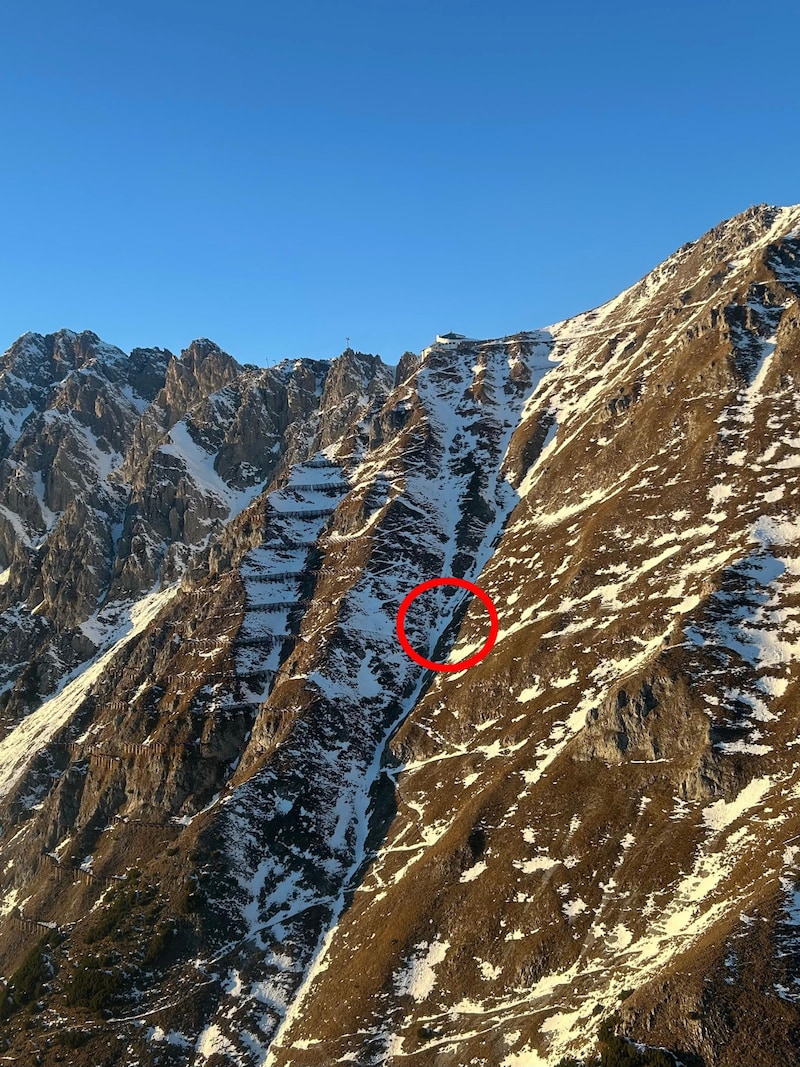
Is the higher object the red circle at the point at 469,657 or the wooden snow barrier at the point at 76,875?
the red circle at the point at 469,657

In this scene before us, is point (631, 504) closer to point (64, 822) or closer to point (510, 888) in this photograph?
point (510, 888)

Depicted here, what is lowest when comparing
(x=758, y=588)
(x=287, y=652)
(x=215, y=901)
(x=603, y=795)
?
(x=215, y=901)

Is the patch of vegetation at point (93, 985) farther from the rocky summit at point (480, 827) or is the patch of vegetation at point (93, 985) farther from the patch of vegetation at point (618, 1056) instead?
the patch of vegetation at point (618, 1056)

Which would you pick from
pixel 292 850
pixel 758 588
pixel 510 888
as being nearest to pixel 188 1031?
pixel 292 850

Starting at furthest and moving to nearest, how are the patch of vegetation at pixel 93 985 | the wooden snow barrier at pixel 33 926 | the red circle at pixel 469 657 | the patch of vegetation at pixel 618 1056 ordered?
1. the red circle at pixel 469 657
2. the wooden snow barrier at pixel 33 926
3. the patch of vegetation at pixel 93 985
4. the patch of vegetation at pixel 618 1056

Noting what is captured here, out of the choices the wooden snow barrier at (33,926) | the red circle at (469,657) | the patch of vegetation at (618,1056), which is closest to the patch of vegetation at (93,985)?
the wooden snow barrier at (33,926)

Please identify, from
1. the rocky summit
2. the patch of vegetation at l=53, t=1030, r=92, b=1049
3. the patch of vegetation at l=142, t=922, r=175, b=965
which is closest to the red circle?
the rocky summit

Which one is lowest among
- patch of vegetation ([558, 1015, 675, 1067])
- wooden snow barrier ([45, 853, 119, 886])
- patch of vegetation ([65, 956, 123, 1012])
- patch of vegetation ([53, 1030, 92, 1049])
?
patch of vegetation ([53, 1030, 92, 1049])

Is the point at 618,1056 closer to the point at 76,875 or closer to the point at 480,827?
the point at 480,827

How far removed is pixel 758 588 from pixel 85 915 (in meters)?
132

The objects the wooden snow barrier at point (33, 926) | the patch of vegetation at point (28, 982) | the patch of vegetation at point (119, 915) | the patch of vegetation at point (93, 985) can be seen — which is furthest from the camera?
the wooden snow barrier at point (33, 926)

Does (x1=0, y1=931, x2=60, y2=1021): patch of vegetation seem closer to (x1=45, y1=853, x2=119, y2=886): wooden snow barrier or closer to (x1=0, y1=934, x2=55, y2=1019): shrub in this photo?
(x1=0, y1=934, x2=55, y2=1019): shrub

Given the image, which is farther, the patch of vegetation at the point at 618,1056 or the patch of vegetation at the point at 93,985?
the patch of vegetation at the point at 93,985

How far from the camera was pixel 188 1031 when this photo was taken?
113 metres
